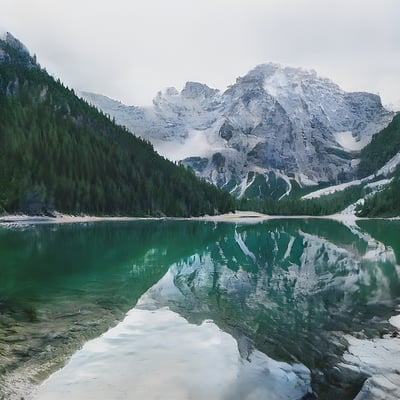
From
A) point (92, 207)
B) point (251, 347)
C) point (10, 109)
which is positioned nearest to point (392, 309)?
point (251, 347)

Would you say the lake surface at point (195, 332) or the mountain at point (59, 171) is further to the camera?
the mountain at point (59, 171)

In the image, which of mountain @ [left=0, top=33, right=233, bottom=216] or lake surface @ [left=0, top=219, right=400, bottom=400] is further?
mountain @ [left=0, top=33, right=233, bottom=216]

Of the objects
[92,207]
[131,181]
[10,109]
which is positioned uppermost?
[10,109]

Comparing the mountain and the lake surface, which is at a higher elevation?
the mountain

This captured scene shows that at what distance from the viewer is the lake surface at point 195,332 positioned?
49.1 ft

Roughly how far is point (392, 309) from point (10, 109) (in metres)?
181

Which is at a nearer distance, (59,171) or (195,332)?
(195,332)

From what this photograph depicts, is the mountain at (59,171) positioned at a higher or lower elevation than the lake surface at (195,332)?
higher

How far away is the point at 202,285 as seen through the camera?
35500 mm

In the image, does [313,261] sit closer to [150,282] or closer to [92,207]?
[150,282]

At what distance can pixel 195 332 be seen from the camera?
21.8 meters

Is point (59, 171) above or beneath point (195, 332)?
above

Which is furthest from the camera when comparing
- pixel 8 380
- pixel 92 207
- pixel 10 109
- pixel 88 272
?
pixel 10 109

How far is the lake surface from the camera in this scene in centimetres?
1496
